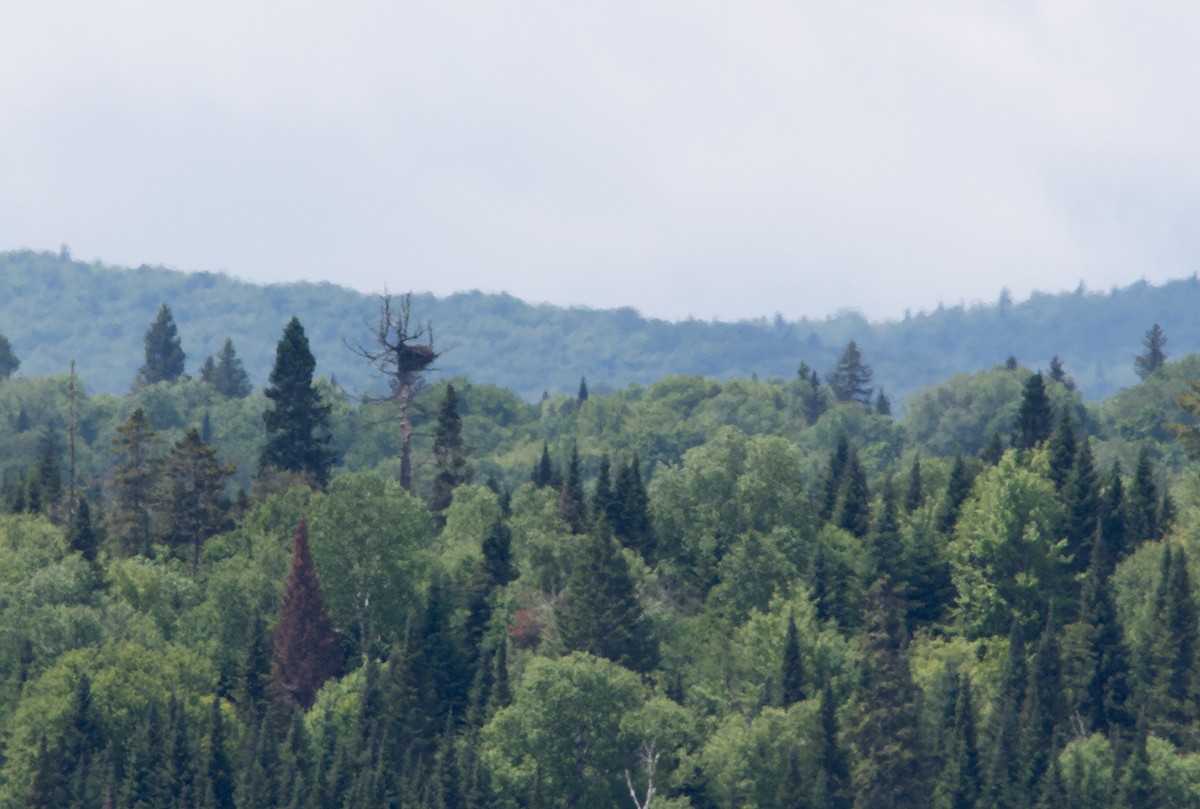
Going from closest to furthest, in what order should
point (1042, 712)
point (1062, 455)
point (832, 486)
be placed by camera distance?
point (1042, 712) < point (1062, 455) < point (832, 486)

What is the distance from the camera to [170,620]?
111500 mm

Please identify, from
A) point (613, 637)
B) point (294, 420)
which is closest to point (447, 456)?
point (294, 420)

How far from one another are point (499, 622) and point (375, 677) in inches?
365

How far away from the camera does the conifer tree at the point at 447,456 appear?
12912cm

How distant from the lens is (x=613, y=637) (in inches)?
4171

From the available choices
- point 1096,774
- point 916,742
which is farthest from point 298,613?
point 1096,774

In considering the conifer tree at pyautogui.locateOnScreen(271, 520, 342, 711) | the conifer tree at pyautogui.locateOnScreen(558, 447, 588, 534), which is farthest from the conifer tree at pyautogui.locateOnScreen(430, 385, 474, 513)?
the conifer tree at pyautogui.locateOnScreen(271, 520, 342, 711)

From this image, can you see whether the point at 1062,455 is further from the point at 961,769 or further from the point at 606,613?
the point at 961,769

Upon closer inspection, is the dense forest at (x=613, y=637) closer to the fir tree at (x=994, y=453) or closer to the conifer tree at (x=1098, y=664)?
the conifer tree at (x=1098, y=664)

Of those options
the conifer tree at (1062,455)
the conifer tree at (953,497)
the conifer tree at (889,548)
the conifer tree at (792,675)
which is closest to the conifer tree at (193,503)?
the conifer tree at (889,548)

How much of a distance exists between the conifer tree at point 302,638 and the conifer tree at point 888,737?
23548 millimetres

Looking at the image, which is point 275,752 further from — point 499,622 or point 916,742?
point 916,742

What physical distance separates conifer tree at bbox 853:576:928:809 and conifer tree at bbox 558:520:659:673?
10.6 metres

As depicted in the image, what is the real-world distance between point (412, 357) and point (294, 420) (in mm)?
8797
